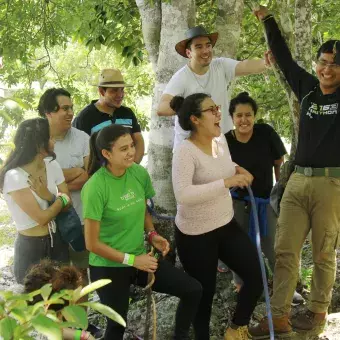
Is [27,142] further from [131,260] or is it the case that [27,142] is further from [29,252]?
[131,260]

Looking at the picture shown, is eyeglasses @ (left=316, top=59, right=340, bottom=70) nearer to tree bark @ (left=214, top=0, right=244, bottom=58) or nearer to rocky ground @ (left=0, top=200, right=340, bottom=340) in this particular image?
tree bark @ (left=214, top=0, right=244, bottom=58)

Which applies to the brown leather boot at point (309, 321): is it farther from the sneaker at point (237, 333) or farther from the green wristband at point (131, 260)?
the green wristband at point (131, 260)

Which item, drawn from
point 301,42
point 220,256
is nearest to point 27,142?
point 220,256

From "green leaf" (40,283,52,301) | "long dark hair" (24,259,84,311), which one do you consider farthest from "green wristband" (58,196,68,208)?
"green leaf" (40,283,52,301)

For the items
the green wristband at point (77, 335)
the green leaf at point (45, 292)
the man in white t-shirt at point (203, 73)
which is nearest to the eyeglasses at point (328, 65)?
the man in white t-shirt at point (203, 73)

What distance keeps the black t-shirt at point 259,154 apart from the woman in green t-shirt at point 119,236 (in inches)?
49.5

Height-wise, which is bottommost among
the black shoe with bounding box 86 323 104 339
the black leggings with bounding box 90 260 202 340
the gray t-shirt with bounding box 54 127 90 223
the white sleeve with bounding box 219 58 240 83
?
the black shoe with bounding box 86 323 104 339

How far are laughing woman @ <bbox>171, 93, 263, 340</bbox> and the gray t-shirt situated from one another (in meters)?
1.07

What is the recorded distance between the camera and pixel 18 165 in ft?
11.0

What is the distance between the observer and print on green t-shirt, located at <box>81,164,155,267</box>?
322cm

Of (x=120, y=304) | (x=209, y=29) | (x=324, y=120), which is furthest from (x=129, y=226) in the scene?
(x=209, y=29)

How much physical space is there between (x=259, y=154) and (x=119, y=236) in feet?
5.38

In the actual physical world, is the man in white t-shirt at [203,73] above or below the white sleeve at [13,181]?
above

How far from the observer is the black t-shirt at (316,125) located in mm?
3676
